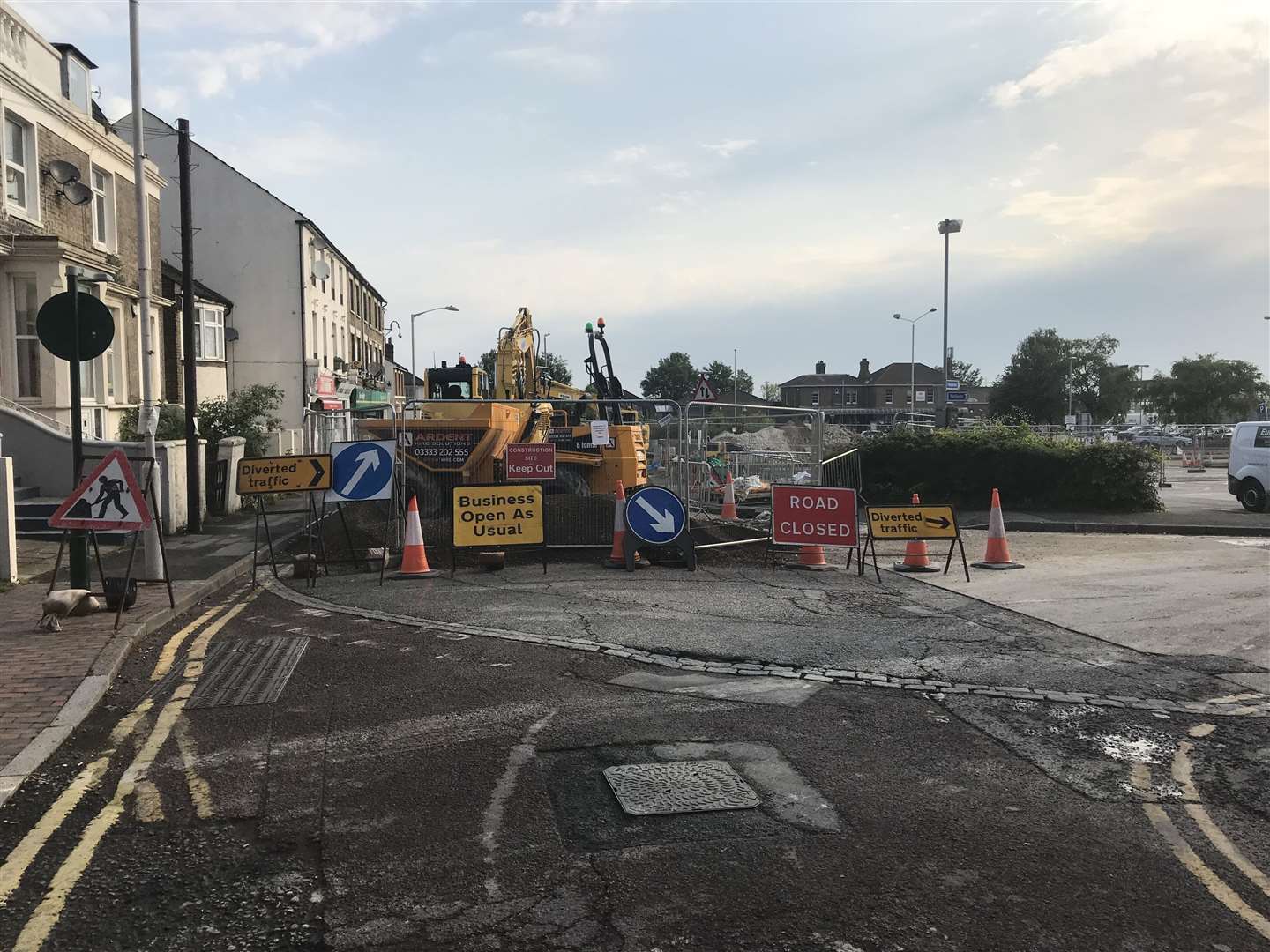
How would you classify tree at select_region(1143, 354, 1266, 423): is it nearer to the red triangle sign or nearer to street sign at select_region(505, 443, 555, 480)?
street sign at select_region(505, 443, 555, 480)

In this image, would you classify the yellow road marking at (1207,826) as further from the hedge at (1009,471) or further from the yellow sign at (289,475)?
the hedge at (1009,471)

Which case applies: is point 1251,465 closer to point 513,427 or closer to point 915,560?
point 915,560

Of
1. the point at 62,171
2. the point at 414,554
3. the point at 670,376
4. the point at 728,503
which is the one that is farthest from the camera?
the point at 670,376

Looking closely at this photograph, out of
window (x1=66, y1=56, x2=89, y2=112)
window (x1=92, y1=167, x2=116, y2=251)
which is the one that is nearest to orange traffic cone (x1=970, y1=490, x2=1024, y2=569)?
window (x1=92, y1=167, x2=116, y2=251)

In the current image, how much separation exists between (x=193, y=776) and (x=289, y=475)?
7.47m

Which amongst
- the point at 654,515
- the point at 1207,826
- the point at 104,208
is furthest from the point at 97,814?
the point at 104,208

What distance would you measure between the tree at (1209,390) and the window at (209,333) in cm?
8992

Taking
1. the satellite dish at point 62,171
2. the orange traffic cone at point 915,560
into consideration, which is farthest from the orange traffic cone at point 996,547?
the satellite dish at point 62,171

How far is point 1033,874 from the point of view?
4012 mm

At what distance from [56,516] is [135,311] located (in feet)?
52.9

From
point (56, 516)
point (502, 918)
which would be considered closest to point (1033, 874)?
point (502, 918)

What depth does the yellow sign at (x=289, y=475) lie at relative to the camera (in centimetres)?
1212

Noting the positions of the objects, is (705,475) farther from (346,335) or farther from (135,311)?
(346,335)

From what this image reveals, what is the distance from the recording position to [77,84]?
71.8 ft
